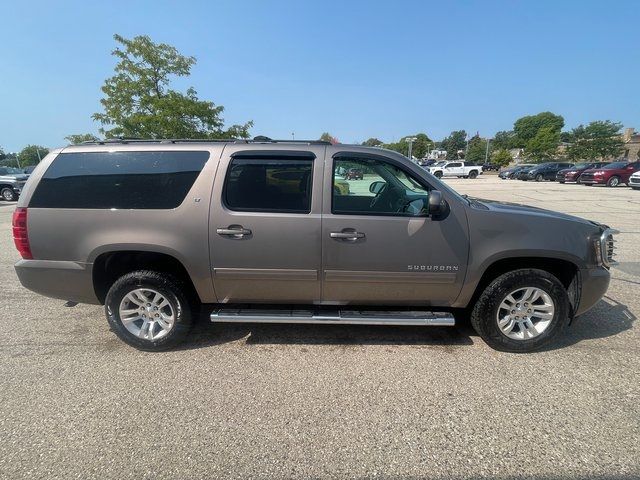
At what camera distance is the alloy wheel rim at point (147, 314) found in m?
3.06

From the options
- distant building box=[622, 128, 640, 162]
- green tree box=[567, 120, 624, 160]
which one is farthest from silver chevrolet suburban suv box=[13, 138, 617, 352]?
distant building box=[622, 128, 640, 162]

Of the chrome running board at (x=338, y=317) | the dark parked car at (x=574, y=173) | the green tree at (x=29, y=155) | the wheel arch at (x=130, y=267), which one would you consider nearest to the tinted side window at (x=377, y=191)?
the chrome running board at (x=338, y=317)

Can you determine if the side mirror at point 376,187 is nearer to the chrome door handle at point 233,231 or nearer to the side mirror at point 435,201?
the side mirror at point 435,201

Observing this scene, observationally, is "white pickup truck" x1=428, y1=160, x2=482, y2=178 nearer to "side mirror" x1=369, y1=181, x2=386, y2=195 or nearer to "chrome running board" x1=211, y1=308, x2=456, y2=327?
"side mirror" x1=369, y1=181, x2=386, y2=195

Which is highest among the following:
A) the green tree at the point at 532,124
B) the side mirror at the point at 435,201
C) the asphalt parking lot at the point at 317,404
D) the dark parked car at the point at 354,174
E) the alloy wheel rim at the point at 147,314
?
the green tree at the point at 532,124

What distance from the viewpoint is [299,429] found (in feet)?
7.20

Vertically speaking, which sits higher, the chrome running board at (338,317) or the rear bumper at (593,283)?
the rear bumper at (593,283)

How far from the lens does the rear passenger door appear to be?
112 inches

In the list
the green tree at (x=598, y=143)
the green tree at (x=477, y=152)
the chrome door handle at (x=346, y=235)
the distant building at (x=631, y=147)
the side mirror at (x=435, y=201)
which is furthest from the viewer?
the green tree at (x=477, y=152)

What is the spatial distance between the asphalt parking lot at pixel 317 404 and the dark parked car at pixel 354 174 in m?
1.60

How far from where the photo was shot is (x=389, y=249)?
9.36 feet

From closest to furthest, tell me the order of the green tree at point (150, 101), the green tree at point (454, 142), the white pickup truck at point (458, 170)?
the green tree at point (150, 101), the white pickup truck at point (458, 170), the green tree at point (454, 142)

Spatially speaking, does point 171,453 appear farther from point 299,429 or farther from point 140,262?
point 140,262

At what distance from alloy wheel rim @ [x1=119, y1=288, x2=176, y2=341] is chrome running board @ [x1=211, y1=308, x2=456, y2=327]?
19.3 inches
